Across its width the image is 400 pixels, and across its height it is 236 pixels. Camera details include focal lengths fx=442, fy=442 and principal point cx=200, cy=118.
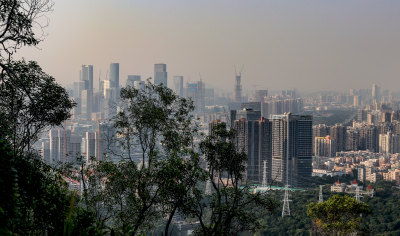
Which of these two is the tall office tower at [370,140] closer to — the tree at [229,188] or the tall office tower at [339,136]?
the tall office tower at [339,136]

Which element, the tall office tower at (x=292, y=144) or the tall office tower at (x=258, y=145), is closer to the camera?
the tall office tower at (x=258, y=145)

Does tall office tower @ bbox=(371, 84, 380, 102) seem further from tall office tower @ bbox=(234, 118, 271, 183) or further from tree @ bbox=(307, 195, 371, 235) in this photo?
tree @ bbox=(307, 195, 371, 235)

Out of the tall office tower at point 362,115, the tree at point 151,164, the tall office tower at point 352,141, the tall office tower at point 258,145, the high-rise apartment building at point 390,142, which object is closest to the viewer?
the tree at point 151,164

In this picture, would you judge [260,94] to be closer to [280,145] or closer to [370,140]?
[370,140]

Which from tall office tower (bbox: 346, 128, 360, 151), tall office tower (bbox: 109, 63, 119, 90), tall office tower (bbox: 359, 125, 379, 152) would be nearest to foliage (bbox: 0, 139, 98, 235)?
tall office tower (bbox: 346, 128, 360, 151)

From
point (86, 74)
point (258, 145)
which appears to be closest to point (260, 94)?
point (86, 74)

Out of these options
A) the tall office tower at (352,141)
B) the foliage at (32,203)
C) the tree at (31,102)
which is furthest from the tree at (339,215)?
the tall office tower at (352,141)
